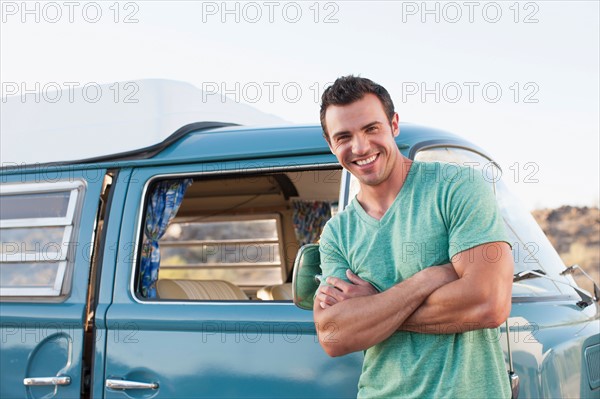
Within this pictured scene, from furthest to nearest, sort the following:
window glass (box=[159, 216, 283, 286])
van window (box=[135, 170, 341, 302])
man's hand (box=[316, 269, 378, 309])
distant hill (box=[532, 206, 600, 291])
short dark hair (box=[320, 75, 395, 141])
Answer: distant hill (box=[532, 206, 600, 291]) < window glass (box=[159, 216, 283, 286]) < van window (box=[135, 170, 341, 302]) < short dark hair (box=[320, 75, 395, 141]) < man's hand (box=[316, 269, 378, 309])

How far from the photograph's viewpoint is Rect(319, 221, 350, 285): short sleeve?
2461 millimetres

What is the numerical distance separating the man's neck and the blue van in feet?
1.51

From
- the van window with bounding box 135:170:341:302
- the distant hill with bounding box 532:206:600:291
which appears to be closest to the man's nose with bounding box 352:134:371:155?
the van window with bounding box 135:170:341:302

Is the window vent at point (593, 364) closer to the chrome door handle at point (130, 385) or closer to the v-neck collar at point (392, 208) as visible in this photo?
the v-neck collar at point (392, 208)

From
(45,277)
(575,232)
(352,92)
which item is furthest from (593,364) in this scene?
(575,232)

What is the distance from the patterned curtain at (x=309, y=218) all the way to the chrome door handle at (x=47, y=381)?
2806 mm

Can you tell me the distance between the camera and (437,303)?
2.20 metres

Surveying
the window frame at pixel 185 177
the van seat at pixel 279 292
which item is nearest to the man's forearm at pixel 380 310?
the window frame at pixel 185 177

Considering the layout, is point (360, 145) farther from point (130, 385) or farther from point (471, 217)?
point (130, 385)

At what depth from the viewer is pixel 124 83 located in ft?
13.4

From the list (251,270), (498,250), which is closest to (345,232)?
(498,250)

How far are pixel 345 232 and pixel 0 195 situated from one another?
238cm

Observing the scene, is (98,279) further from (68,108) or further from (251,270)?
(251,270)

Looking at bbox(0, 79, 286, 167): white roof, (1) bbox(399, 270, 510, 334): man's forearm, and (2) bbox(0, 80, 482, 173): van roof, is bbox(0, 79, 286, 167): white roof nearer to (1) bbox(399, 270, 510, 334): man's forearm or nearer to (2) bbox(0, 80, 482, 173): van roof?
(2) bbox(0, 80, 482, 173): van roof
